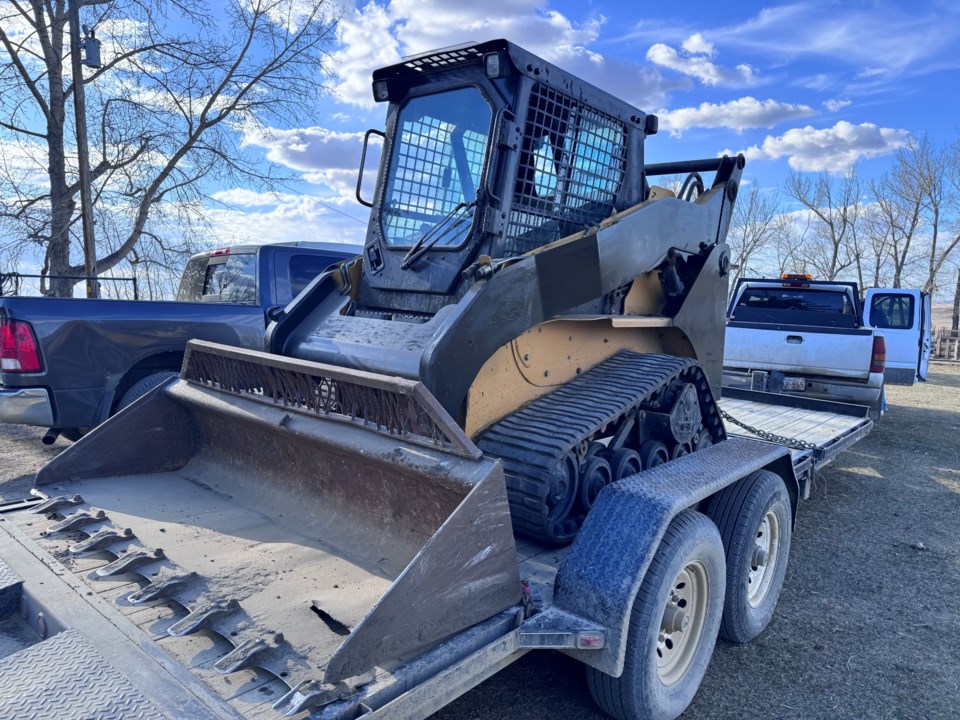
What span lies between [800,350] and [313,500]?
666 centimetres

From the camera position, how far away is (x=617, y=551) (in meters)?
2.61

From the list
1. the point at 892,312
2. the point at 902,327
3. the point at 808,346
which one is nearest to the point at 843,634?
the point at 808,346

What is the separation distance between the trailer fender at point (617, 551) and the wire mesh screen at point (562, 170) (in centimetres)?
139

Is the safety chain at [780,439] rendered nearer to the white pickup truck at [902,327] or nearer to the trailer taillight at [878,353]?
the trailer taillight at [878,353]

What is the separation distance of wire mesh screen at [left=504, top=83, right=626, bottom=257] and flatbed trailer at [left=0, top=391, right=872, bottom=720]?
142 centimetres

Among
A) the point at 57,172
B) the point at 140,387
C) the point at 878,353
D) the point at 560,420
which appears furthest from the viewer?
the point at 57,172

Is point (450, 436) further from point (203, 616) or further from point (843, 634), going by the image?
point (843, 634)

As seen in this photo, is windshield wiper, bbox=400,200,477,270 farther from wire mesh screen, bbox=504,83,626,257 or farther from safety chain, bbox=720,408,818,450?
safety chain, bbox=720,408,818,450

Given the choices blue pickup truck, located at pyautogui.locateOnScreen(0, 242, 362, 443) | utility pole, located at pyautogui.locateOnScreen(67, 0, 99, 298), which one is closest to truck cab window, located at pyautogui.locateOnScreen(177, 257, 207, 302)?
blue pickup truck, located at pyautogui.locateOnScreen(0, 242, 362, 443)

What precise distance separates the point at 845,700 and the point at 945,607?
156cm

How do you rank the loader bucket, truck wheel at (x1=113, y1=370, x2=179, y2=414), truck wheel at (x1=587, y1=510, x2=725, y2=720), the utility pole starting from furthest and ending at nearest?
the utility pole → truck wheel at (x1=113, y1=370, x2=179, y2=414) → truck wheel at (x1=587, y1=510, x2=725, y2=720) → the loader bucket

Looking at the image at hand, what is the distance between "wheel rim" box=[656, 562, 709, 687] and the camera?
3.03m

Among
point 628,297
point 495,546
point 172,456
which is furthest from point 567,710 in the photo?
point 172,456

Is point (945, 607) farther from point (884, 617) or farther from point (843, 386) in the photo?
point (843, 386)
